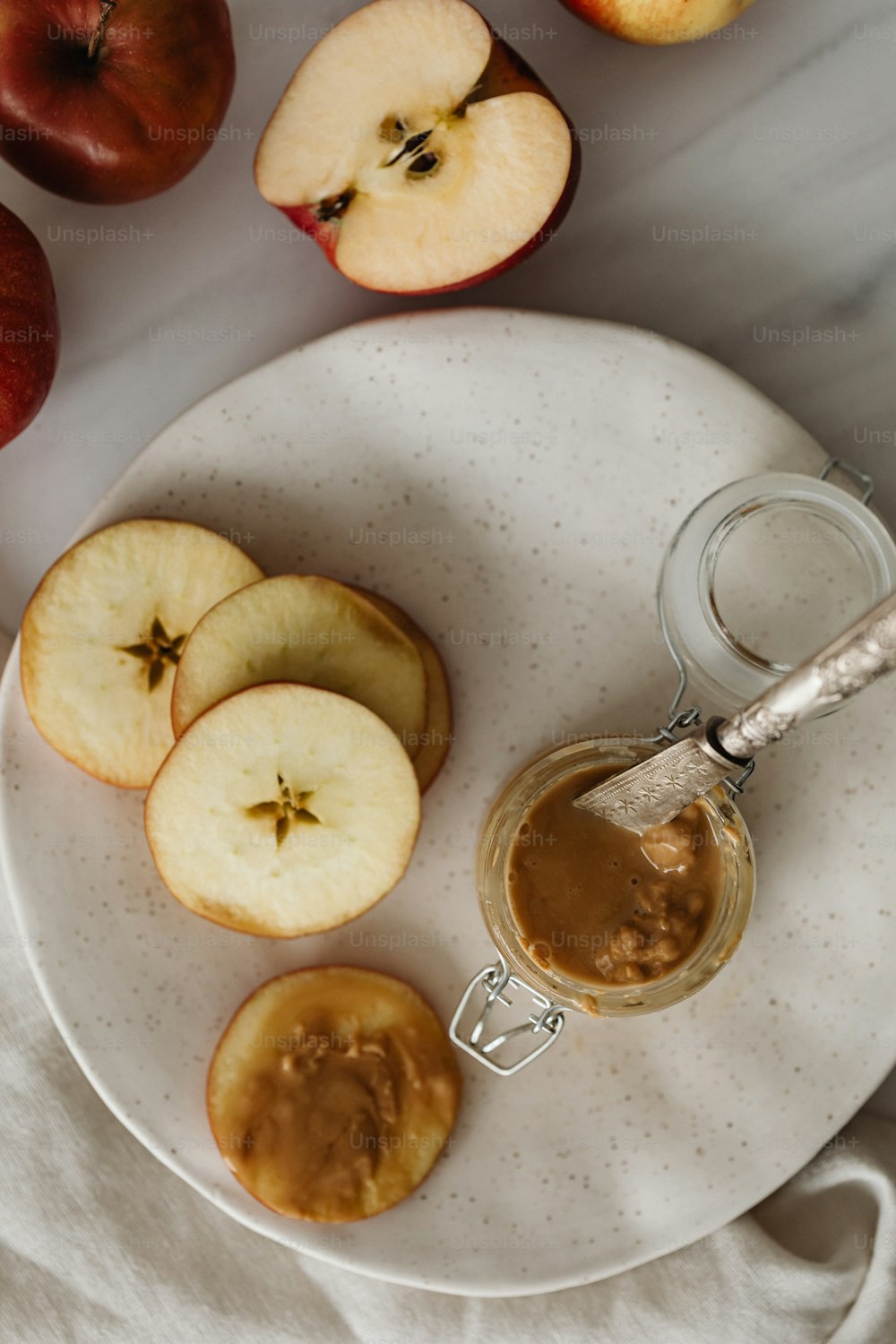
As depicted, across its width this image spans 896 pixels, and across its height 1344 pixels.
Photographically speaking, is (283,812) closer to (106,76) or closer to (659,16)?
(106,76)

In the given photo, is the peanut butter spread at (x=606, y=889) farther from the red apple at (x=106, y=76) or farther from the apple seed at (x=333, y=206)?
the red apple at (x=106, y=76)

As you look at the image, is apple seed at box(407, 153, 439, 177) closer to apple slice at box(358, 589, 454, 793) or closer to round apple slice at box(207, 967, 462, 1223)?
apple slice at box(358, 589, 454, 793)

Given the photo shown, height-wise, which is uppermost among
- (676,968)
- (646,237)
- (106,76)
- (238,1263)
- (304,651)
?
(106,76)

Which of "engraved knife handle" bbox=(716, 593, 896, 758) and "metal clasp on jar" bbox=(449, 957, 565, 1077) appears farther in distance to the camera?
"metal clasp on jar" bbox=(449, 957, 565, 1077)

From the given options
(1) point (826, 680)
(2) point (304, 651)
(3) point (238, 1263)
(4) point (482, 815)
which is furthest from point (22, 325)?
(3) point (238, 1263)

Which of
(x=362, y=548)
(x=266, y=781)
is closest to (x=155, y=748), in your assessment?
(x=266, y=781)

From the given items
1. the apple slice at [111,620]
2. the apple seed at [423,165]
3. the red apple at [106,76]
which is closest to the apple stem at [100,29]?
the red apple at [106,76]

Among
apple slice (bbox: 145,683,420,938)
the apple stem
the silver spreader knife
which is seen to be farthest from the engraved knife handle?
the apple stem

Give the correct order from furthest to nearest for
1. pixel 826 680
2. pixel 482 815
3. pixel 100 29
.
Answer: pixel 482 815, pixel 100 29, pixel 826 680

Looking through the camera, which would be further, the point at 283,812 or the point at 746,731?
the point at 283,812
